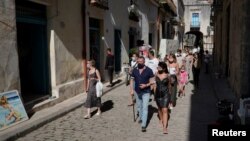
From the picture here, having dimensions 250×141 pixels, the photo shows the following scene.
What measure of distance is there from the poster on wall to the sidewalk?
134 mm

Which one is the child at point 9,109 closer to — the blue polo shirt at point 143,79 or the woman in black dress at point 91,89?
the woman in black dress at point 91,89

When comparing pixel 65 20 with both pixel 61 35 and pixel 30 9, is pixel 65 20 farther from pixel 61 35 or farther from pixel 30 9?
pixel 30 9

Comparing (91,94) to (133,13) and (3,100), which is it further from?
(133,13)

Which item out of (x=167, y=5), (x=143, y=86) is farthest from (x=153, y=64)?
(x=167, y=5)

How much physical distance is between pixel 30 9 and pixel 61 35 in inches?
69.5

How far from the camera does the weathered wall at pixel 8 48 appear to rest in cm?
813

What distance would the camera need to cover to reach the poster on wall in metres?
7.87

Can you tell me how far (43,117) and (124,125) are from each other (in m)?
2.09

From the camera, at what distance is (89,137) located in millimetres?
7520

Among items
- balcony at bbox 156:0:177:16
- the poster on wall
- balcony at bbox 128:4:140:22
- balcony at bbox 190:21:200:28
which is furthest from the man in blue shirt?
balcony at bbox 190:21:200:28

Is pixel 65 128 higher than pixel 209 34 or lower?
lower

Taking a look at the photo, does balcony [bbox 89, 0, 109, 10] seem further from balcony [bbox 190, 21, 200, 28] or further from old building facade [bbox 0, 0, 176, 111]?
balcony [bbox 190, 21, 200, 28]

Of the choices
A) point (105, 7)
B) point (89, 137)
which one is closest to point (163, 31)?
point (105, 7)

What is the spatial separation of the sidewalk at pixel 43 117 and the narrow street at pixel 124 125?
0.12 metres
